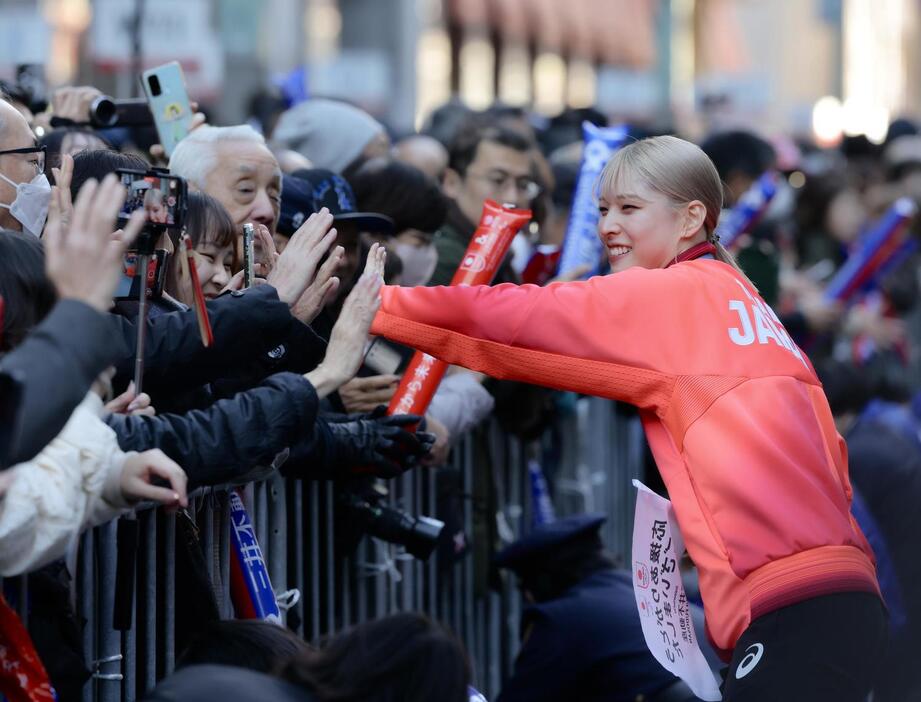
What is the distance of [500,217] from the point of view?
501cm

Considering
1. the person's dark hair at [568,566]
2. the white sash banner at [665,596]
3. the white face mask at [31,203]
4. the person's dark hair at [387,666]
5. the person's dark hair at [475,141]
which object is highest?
the white face mask at [31,203]

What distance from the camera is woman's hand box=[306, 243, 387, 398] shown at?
432cm

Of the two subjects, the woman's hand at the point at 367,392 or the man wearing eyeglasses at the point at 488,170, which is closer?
the woman's hand at the point at 367,392

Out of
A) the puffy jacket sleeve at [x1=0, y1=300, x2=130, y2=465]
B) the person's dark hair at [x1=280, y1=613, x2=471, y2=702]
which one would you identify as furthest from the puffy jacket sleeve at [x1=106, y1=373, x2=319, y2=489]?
the person's dark hair at [x1=280, y1=613, x2=471, y2=702]

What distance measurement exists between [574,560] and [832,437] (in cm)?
180

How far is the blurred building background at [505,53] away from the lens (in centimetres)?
1262

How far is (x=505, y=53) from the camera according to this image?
40438 mm

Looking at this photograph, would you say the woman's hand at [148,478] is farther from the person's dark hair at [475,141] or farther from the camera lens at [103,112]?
the person's dark hair at [475,141]

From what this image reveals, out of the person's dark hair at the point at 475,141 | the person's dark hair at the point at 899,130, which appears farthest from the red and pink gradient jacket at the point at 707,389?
the person's dark hair at the point at 899,130

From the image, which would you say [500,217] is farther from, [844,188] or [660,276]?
[844,188]

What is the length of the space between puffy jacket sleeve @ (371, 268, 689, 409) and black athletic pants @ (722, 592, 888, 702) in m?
0.59

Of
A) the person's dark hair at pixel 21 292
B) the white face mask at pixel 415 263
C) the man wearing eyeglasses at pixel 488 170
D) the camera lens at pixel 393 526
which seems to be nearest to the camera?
the person's dark hair at pixel 21 292

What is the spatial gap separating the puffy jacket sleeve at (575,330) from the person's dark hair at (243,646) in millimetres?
1008

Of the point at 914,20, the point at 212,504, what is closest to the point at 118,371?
the point at 212,504
